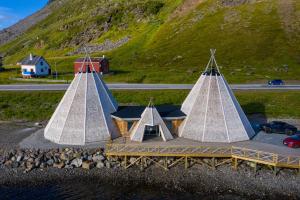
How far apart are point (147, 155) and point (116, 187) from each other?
17.7 ft

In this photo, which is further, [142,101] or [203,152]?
[142,101]

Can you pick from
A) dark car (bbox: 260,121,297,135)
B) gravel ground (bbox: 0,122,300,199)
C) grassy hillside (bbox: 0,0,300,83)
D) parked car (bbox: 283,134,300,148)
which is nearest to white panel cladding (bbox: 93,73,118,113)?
gravel ground (bbox: 0,122,300,199)

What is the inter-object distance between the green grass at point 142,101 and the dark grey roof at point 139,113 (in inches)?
639

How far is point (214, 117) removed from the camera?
44.1 metres

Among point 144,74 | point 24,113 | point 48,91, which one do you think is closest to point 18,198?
point 24,113

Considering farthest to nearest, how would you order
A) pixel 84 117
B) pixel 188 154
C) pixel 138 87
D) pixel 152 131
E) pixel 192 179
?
pixel 138 87, pixel 152 131, pixel 84 117, pixel 188 154, pixel 192 179

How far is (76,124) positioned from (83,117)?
4.10 ft

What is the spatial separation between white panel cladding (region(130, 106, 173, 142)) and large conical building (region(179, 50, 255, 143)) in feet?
9.34

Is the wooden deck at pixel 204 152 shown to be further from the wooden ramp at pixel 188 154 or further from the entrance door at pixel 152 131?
the entrance door at pixel 152 131

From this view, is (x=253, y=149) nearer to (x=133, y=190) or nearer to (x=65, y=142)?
(x=133, y=190)

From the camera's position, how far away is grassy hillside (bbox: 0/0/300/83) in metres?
94.1

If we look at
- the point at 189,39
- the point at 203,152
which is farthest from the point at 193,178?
the point at 189,39

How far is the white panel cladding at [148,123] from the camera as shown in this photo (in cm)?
4341

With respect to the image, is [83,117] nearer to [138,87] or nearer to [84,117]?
[84,117]
